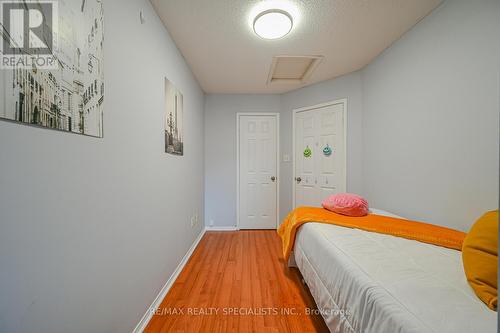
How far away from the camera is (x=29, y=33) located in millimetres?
644

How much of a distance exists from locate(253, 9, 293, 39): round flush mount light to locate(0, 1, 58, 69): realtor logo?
4.48 feet

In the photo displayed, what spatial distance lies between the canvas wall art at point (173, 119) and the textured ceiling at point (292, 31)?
0.55 metres

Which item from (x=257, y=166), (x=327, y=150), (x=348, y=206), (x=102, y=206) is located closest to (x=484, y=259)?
(x=348, y=206)

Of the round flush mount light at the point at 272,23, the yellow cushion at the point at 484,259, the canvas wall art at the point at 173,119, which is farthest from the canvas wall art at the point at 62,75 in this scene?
the yellow cushion at the point at 484,259

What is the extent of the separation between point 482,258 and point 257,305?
1.37 m

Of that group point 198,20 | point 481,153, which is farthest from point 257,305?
point 198,20

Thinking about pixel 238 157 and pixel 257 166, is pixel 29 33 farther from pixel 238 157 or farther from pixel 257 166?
pixel 257 166

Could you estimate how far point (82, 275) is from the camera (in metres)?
0.85

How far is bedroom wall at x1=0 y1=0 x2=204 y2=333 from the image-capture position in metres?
0.62

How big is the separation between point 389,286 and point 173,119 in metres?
2.01

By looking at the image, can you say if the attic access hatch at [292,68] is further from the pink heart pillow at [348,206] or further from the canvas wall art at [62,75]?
the canvas wall art at [62,75]

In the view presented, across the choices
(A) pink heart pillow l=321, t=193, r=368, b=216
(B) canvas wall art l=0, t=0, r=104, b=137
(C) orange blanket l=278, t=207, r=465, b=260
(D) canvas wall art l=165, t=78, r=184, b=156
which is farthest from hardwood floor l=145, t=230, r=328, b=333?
(B) canvas wall art l=0, t=0, r=104, b=137

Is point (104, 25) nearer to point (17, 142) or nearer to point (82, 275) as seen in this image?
point (17, 142)

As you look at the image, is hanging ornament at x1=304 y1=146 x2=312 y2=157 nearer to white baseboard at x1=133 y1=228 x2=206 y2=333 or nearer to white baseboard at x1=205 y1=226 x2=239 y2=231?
white baseboard at x1=205 y1=226 x2=239 y2=231
